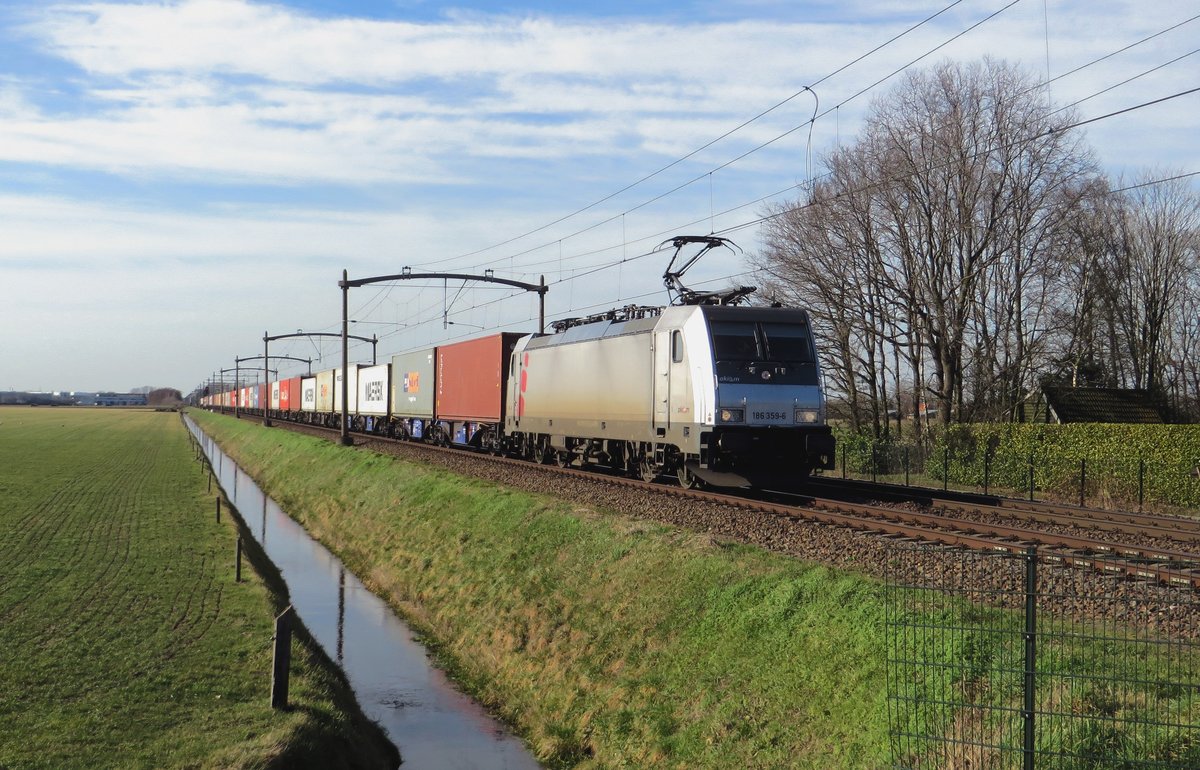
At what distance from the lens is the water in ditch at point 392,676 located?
11828 mm

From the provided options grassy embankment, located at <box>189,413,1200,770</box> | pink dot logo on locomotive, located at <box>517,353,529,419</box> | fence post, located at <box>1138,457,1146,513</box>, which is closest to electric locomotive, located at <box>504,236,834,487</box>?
grassy embankment, located at <box>189,413,1200,770</box>

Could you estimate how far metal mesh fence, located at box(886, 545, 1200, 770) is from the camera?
20.7ft

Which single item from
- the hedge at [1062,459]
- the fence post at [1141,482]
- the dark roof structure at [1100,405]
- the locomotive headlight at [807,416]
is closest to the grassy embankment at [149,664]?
the locomotive headlight at [807,416]

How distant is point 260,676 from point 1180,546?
11779 mm

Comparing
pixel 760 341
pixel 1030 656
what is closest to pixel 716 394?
pixel 760 341

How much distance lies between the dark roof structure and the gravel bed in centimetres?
1793

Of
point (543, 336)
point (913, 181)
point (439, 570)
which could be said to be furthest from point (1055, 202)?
point (439, 570)

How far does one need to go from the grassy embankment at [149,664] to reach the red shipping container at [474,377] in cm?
1096

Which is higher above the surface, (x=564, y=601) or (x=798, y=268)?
(x=798, y=268)

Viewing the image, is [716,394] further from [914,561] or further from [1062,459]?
[1062,459]

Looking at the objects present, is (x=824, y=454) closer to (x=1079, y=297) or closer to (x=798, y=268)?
(x=798, y=268)

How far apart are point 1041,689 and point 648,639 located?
4991mm

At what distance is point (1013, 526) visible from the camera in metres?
15.4

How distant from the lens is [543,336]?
1094 inches
